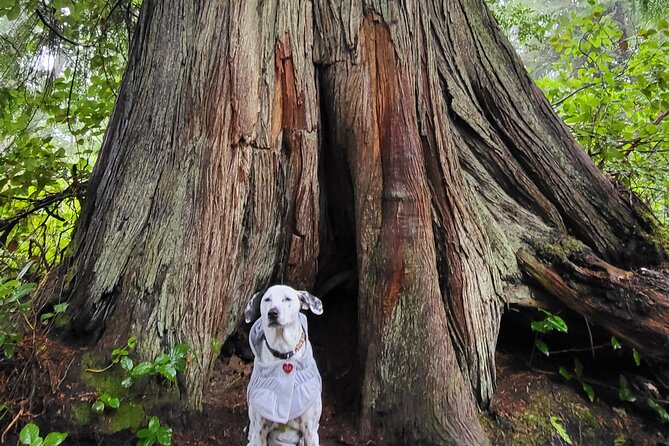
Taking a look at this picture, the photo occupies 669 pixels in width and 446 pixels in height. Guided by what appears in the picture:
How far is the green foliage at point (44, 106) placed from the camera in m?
3.47

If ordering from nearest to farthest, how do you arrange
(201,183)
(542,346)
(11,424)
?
(11,424)
(201,183)
(542,346)

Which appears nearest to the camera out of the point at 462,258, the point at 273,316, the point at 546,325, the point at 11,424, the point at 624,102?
the point at 273,316

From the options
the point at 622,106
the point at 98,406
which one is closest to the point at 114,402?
the point at 98,406

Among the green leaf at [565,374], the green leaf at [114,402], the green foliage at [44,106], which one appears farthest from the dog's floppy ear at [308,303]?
the green foliage at [44,106]

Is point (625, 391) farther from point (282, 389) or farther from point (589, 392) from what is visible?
point (282, 389)

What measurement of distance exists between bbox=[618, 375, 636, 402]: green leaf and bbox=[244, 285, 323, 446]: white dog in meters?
1.95

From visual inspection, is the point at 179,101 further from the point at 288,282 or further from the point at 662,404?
the point at 662,404

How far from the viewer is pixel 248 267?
238 cm

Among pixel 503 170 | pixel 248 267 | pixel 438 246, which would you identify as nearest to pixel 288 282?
pixel 248 267

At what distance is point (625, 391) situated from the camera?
2627 millimetres

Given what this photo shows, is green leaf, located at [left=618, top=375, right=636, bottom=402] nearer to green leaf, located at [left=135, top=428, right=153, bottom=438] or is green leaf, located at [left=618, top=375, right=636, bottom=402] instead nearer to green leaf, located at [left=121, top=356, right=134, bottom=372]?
green leaf, located at [left=135, top=428, right=153, bottom=438]

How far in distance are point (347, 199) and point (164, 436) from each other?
1560 millimetres

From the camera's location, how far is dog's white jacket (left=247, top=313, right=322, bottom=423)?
163 cm

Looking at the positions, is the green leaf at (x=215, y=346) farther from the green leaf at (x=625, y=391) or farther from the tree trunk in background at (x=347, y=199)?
the green leaf at (x=625, y=391)
